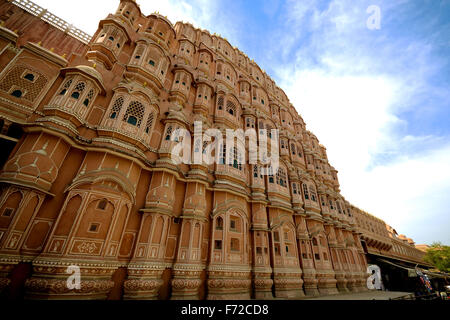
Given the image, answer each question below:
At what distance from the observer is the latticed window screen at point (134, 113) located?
35.2ft

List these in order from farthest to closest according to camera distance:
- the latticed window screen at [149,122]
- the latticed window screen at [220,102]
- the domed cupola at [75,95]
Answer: the latticed window screen at [220,102]
the latticed window screen at [149,122]
the domed cupola at [75,95]

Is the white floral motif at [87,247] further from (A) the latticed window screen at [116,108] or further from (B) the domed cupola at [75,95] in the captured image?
(A) the latticed window screen at [116,108]

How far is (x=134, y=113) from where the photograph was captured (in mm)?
10977

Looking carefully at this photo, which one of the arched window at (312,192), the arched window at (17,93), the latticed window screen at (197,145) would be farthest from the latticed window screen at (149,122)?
the arched window at (312,192)

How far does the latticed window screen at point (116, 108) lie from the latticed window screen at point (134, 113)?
0.41 m

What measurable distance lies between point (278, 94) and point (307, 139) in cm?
810

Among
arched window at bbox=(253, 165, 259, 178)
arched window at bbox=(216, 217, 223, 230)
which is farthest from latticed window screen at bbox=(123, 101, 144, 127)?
arched window at bbox=(253, 165, 259, 178)

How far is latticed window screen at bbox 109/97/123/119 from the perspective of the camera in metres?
10.4

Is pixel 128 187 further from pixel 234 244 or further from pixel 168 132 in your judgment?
pixel 234 244

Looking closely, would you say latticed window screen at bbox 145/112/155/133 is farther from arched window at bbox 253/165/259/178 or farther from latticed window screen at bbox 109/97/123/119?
arched window at bbox 253/165/259/178

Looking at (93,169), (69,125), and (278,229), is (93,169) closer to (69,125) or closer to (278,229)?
(69,125)

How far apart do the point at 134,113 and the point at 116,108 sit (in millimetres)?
927

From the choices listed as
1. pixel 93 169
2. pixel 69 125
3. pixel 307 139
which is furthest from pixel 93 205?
pixel 307 139

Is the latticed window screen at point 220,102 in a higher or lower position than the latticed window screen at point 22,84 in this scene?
higher
